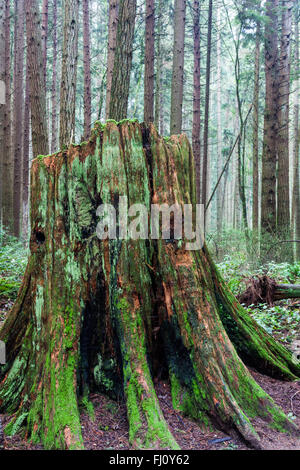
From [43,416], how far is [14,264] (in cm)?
599

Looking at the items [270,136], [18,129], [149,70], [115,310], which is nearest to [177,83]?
[149,70]

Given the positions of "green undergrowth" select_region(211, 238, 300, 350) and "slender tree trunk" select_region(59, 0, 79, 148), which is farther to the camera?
"slender tree trunk" select_region(59, 0, 79, 148)

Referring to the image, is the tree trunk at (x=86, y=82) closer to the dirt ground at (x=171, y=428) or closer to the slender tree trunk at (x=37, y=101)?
the slender tree trunk at (x=37, y=101)

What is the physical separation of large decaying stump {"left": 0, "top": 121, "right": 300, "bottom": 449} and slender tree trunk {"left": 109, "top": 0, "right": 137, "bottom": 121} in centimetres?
326

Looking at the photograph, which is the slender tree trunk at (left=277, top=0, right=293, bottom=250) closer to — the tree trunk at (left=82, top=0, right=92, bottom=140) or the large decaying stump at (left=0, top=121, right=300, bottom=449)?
the large decaying stump at (left=0, top=121, right=300, bottom=449)

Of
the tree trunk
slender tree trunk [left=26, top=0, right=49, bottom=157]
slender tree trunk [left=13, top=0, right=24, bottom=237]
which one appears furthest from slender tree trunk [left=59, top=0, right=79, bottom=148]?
slender tree trunk [left=13, top=0, right=24, bottom=237]

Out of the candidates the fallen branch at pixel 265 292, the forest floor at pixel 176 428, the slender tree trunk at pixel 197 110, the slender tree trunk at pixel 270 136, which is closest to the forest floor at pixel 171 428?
the forest floor at pixel 176 428

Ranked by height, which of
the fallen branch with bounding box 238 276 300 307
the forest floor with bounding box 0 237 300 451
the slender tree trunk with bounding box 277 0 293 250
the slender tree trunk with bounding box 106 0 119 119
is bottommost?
the forest floor with bounding box 0 237 300 451

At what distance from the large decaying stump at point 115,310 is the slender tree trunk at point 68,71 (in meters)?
4.72

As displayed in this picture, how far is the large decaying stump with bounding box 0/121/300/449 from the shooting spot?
268cm

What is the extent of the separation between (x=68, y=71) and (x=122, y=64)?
1.90m

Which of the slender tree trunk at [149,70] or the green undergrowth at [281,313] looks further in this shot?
the slender tree trunk at [149,70]

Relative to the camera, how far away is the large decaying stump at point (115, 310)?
2.68m

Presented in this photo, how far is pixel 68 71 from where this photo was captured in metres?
7.50
